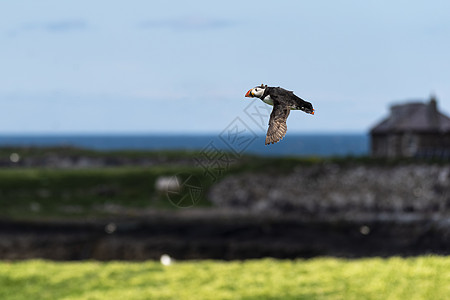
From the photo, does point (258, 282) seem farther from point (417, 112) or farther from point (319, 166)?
point (417, 112)

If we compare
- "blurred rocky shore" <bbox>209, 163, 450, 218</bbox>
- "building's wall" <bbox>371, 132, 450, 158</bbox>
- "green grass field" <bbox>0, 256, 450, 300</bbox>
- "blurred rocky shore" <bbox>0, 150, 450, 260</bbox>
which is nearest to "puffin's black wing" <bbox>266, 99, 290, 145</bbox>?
"green grass field" <bbox>0, 256, 450, 300</bbox>

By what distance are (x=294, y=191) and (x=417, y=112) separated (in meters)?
22.6

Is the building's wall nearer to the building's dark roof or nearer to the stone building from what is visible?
the stone building

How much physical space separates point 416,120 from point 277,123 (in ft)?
241

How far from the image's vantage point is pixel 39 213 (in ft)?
184

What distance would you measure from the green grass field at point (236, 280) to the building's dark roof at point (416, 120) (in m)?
41.8

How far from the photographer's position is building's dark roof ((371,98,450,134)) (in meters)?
68.9

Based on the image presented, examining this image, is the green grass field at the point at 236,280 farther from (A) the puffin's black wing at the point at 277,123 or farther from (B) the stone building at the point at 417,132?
(B) the stone building at the point at 417,132

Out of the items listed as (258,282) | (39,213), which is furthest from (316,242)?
(39,213)

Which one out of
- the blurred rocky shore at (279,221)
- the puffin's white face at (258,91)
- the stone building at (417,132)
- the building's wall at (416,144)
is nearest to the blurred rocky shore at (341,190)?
the blurred rocky shore at (279,221)

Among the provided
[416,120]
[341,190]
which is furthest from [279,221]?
[416,120]

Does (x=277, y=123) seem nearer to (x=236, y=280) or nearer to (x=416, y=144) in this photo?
(x=236, y=280)

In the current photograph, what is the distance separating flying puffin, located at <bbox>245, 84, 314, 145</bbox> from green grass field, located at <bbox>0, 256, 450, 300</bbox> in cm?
2338

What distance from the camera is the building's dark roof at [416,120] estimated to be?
6894 cm
